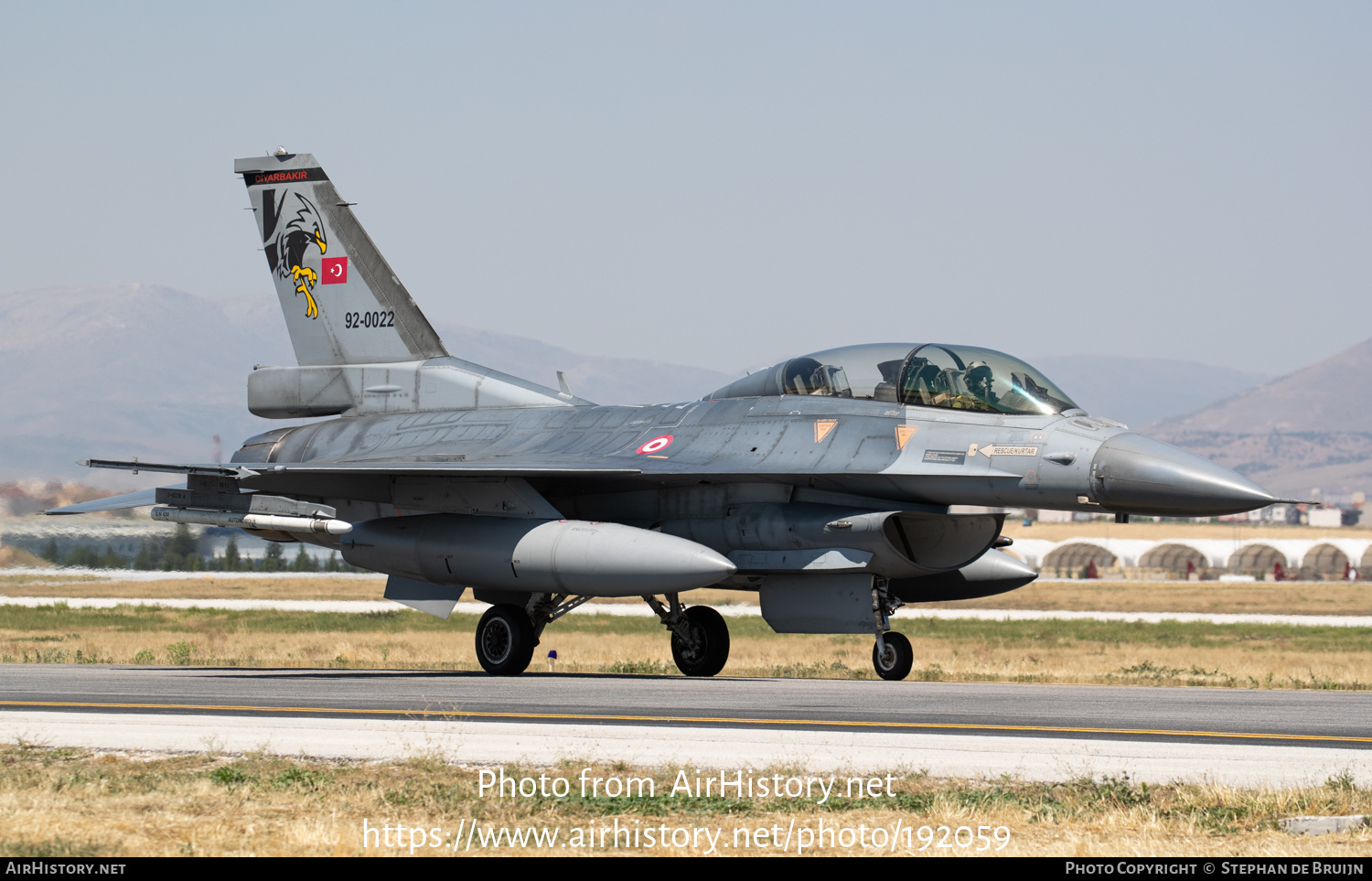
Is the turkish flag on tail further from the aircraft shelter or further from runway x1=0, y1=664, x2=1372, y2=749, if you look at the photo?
the aircraft shelter

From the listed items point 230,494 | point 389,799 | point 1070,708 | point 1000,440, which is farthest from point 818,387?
point 389,799

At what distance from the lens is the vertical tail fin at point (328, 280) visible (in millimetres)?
20547

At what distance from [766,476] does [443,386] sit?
578 centimetres

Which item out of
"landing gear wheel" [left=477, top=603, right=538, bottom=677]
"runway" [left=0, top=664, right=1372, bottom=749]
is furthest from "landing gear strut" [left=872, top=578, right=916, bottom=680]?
"landing gear wheel" [left=477, top=603, right=538, bottom=677]

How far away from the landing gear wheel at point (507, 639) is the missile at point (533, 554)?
0.74 meters

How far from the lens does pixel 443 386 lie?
65.6ft

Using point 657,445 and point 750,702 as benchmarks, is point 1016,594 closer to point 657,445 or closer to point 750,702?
point 657,445

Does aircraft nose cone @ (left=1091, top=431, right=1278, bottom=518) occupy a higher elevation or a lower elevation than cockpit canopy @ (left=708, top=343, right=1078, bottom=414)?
lower

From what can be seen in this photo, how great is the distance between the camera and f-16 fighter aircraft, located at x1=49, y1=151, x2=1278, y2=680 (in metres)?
14.7

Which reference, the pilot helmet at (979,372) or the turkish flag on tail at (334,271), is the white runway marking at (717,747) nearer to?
the pilot helmet at (979,372)

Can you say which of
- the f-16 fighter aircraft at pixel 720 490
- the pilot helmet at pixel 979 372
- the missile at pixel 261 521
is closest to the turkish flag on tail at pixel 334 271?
the f-16 fighter aircraft at pixel 720 490

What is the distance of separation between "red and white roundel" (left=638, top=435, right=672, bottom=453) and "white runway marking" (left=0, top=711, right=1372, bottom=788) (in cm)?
588

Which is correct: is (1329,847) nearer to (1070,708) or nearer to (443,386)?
(1070,708)
